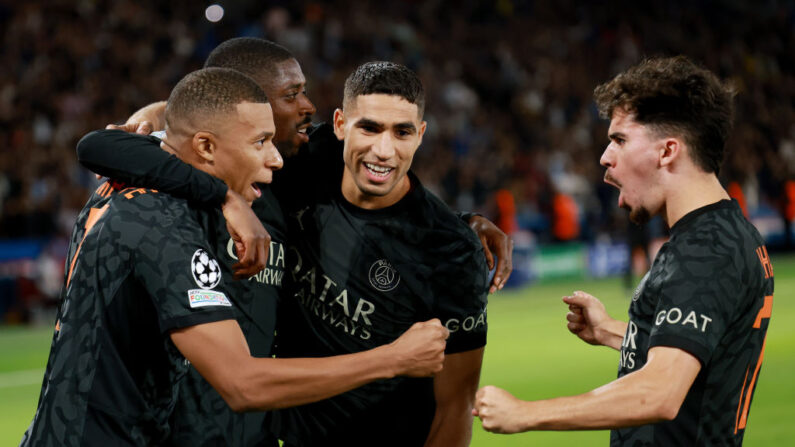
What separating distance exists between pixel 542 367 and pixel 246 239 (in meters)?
7.81

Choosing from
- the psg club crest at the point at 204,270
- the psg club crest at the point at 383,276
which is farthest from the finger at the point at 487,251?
the psg club crest at the point at 204,270

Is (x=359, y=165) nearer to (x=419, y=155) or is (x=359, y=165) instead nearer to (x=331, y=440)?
(x=331, y=440)

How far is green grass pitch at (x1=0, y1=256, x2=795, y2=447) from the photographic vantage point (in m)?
8.03

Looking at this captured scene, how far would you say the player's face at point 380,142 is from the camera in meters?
4.35

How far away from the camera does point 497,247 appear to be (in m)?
4.87

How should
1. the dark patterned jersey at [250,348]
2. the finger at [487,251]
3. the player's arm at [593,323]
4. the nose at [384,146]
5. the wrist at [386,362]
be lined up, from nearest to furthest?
the wrist at [386,362], the dark patterned jersey at [250,348], the player's arm at [593,323], the nose at [384,146], the finger at [487,251]

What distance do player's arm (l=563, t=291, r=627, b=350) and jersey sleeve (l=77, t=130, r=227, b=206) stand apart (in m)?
1.60

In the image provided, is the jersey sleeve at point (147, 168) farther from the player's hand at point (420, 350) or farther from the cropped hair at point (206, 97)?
the player's hand at point (420, 350)

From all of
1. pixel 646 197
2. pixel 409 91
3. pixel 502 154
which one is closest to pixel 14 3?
pixel 502 154

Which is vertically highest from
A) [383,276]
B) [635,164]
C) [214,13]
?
[214,13]

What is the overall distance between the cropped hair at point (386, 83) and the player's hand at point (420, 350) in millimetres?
1338

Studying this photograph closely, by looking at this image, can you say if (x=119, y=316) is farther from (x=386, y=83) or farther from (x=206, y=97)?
(x=386, y=83)

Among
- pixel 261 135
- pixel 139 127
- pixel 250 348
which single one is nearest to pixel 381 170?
pixel 261 135

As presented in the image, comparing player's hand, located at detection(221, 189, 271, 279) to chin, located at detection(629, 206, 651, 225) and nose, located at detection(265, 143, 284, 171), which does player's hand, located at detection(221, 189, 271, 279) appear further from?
chin, located at detection(629, 206, 651, 225)
